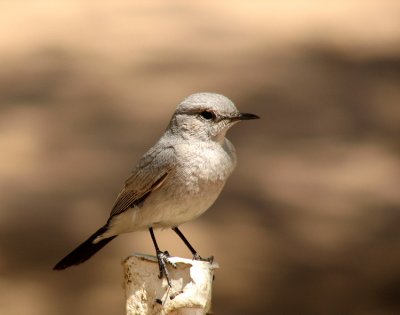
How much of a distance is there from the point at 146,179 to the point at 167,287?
0.53 m

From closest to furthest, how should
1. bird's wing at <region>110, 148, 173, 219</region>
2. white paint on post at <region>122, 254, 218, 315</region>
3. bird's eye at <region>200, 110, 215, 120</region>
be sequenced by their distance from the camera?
1. white paint on post at <region>122, 254, 218, 315</region>
2. bird's eye at <region>200, 110, 215, 120</region>
3. bird's wing at <region>110, 148, 173, 219</region>

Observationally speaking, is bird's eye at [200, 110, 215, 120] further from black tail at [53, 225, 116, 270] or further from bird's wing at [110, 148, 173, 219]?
black tail at [53, 225, 116, 270]

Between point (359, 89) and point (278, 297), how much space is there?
8.26ft

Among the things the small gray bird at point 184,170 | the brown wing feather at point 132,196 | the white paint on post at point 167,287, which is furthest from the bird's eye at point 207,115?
the white paint on post at point 167,287

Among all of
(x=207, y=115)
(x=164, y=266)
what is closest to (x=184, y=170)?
(x=207, y=115)

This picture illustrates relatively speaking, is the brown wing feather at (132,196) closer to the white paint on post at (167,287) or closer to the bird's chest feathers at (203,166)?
the bird's chest feathers at (203,166)

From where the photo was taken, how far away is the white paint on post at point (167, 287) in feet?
9.12

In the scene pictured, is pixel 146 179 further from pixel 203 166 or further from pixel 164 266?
pixel 164 266

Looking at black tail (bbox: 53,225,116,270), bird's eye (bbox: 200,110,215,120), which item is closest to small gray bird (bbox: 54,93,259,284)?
bird's eye (bbox: 200,110,215,120)

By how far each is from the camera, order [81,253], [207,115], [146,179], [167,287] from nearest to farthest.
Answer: [167,287] → [207,115] → [146,179] → [81,253]

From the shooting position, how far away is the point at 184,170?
3.22 m

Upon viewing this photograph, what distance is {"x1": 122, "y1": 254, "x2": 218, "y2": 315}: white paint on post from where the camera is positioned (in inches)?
109

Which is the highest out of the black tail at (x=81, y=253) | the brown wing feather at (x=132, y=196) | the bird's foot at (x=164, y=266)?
the brown wing feather at (x=132, y=196)

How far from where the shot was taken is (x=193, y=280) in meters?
2.82
